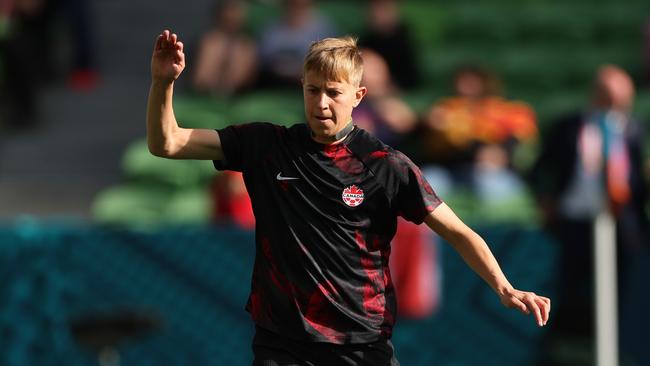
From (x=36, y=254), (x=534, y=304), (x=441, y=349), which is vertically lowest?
(x=441, y=349)

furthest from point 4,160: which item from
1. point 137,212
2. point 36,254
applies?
point 36,254

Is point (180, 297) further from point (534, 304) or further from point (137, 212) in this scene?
point (534, 304)

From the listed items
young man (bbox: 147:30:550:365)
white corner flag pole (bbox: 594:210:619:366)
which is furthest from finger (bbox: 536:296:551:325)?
white corner flag pole (bbox: 594:210:619:366)

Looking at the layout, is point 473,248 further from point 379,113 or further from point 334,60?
point 379,113

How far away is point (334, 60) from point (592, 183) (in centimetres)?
507

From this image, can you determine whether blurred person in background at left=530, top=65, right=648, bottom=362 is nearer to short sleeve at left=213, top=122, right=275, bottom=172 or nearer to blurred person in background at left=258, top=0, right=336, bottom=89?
blurred person in background at left=258, top=0, right=336, bottom=89

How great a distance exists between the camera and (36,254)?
9.65 meters

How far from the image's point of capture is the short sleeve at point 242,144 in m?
5.16

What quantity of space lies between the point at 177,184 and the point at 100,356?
2.02 meters

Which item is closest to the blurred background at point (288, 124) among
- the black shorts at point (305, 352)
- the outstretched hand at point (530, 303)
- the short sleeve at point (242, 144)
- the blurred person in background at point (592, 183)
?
the blurred person in background at point (592, 183)

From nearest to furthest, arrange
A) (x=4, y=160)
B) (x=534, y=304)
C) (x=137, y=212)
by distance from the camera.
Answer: (x=534, y=304) < (x=137, y=212) < (x=4, y=160)

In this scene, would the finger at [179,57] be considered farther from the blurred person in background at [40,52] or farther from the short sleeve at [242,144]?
the blurred person in background at [40,52]

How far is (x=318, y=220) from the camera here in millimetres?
5160

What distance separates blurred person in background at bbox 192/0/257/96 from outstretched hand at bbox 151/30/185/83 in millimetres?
6975
